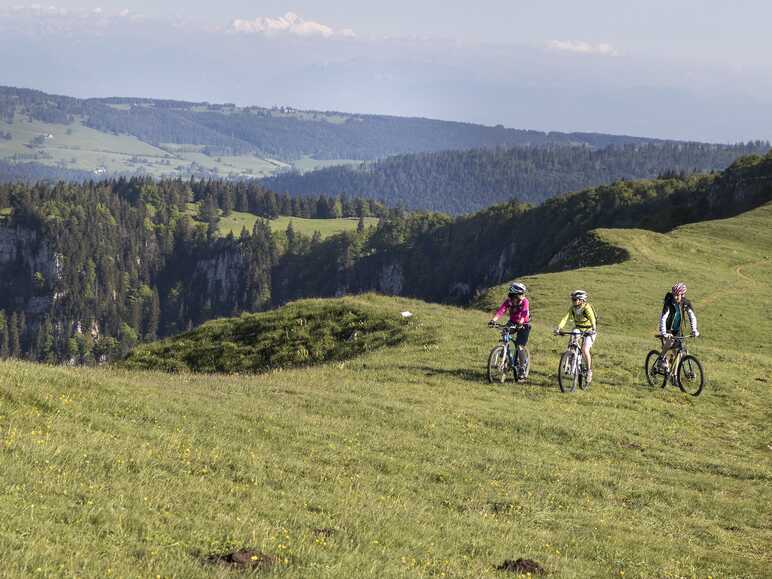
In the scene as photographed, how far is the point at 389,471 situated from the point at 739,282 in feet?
160

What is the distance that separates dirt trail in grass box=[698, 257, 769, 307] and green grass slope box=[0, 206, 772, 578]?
19.2m

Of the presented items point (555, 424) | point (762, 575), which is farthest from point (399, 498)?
point (555, 424)

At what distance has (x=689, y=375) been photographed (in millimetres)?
29500

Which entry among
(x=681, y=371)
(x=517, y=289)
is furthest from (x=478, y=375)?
(x=681, y=371)

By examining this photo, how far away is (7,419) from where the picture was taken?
15.6m

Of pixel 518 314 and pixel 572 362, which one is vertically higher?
pixel 518 314

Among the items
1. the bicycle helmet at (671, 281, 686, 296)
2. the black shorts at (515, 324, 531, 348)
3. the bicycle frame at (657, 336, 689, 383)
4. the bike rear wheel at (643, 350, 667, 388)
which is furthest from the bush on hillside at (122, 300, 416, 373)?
the bicycle helmet at (671, 281, 686, 296)

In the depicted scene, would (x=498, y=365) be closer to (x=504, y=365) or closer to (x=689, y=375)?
(x=504, y=365)

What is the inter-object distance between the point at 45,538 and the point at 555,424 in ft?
54.6

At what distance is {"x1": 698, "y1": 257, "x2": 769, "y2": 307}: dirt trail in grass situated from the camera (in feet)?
170

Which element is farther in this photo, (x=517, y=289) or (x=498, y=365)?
(x=498, y=365)

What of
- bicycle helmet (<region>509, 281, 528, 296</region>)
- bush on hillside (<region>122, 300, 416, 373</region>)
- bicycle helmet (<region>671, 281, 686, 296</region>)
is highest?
bicycle helmet (<region>671, 281, 686, 296</region>)

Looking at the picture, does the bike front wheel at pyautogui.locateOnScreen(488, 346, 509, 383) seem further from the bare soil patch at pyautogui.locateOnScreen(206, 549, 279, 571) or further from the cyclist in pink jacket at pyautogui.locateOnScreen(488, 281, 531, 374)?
the bare soil patch at pyautogui.locateOnScreen(206, 549, 279, 571)

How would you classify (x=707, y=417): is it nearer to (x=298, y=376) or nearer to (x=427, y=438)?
(x=427, y=438)
